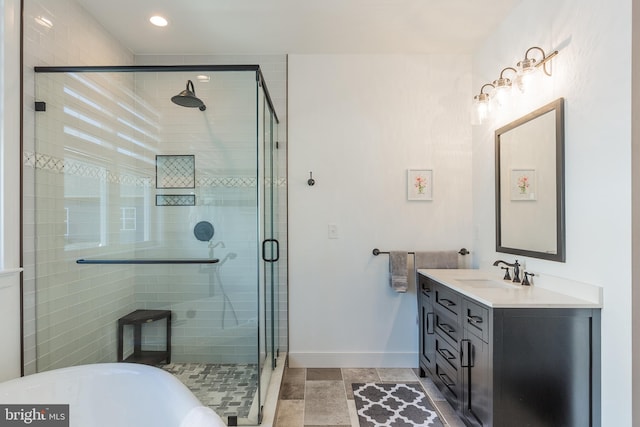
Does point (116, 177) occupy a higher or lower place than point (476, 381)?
higher

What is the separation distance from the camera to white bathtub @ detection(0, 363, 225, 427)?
1.35 m

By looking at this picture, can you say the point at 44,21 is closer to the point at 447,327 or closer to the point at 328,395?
the point at 328,395

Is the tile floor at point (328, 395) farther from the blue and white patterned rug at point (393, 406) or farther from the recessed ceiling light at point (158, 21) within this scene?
the recessed ceiling light at point (158, 21)

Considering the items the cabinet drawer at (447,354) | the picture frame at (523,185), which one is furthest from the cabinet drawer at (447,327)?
the picture frame at (523,185)

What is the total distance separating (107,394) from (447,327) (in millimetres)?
1940

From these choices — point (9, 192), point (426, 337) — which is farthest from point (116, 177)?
point (426, 337)

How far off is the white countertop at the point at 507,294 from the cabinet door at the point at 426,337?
290 millimetres

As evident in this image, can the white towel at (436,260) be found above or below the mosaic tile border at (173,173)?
below

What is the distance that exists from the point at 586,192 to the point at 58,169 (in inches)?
116

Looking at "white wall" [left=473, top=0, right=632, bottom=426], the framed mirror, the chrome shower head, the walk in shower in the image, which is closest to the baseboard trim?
the walk in shower

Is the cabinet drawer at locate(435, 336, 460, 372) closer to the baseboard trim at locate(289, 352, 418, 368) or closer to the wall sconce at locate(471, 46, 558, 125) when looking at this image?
the baseboard trim at locate(289, 352, 418, 368)

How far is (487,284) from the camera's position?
2131mm

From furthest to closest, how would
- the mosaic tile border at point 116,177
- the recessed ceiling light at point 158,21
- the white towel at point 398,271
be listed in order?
the white towel at point 398,271, the recessed ceiling light at point 158,21, the mosaic tile border at point 116,177

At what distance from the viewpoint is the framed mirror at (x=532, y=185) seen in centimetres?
171
